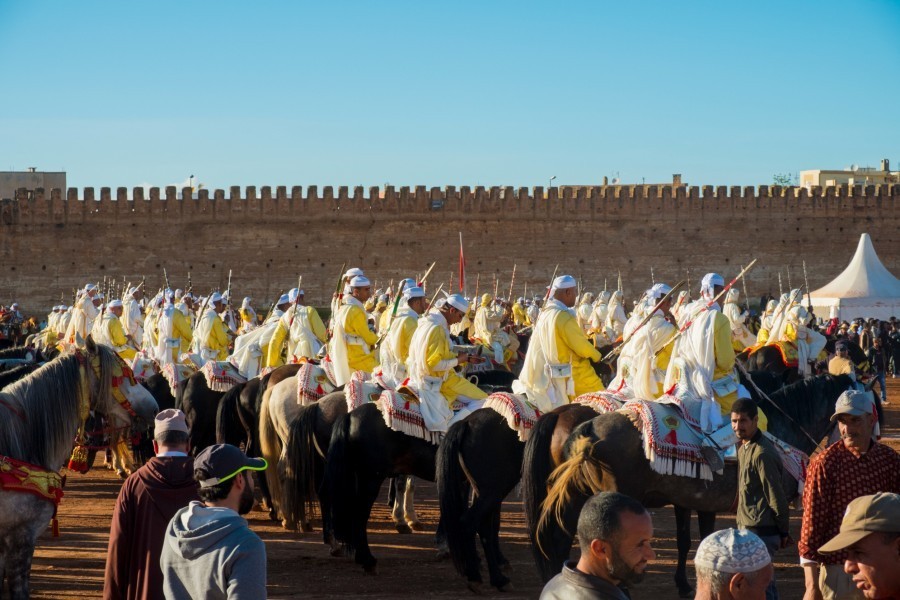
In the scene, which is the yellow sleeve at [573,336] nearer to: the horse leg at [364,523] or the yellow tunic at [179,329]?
the horse leg at [364,523]

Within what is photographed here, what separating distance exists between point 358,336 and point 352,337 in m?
0.05

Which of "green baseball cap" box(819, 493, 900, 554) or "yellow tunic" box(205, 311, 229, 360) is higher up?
"green baseball cap" box(819, 493, 900, 554)

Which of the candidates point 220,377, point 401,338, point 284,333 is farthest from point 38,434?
point 284,333

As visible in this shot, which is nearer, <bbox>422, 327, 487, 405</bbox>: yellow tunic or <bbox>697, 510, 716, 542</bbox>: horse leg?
<bbox>697, 510, 716, 542</bbox>: horse leg

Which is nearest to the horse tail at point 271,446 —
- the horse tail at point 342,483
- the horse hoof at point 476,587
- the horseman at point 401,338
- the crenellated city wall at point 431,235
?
the horseman at point 401,338

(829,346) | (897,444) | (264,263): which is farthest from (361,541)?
(264,263)

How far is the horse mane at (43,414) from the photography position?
20.2 feet

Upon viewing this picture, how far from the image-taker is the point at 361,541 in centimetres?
880

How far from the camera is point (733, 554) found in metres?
3.43

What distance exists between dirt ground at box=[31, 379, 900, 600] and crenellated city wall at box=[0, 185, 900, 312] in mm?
34517

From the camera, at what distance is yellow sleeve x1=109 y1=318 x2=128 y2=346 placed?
1586 cm

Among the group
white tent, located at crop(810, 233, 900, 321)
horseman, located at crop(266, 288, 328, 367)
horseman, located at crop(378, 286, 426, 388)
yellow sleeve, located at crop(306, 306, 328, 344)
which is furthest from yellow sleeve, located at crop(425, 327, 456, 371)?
white tent, located at crop(810, 233, 900, 321)

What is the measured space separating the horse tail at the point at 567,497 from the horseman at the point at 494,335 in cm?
1059

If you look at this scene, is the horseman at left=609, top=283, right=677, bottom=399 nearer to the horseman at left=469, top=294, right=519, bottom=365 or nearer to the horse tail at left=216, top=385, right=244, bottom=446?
the horse tail at left=216, top=385, right=244, bottom=446
